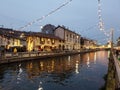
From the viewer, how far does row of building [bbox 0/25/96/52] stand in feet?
191

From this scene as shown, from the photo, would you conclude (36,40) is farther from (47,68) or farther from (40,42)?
(47,68)

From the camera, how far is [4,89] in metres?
19.8

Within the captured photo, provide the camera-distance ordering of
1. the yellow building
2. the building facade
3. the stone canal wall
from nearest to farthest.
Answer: the stone canal wall
the yellow building
the building facade

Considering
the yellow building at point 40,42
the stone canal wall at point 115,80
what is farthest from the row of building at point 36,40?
the stone canal wall at point 115,80

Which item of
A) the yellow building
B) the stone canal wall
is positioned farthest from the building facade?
the stone canal wall

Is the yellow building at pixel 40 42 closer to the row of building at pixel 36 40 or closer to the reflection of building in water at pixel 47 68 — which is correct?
the row of building at pixel 36 40

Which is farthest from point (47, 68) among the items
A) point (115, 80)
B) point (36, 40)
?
point (36, 40)

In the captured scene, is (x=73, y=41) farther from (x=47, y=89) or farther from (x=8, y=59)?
(x=47, y=89)

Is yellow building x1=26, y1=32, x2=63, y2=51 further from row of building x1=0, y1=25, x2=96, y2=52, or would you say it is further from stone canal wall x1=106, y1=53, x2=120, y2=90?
stone canal wall x1=106, y1=53, x2=120, y2=90

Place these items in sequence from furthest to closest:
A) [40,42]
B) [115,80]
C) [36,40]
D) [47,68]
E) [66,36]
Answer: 1. [66,36]
2. [40,42]
3. [36,40]
4. [47,68]
5. [115,80]

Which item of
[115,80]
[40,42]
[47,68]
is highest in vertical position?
[40,42]

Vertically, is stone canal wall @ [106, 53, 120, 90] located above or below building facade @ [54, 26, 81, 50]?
below

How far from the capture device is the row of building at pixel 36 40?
58144 millimetres

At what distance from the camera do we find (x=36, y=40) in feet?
224
